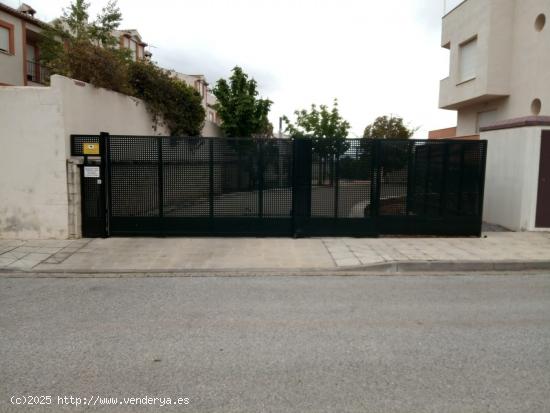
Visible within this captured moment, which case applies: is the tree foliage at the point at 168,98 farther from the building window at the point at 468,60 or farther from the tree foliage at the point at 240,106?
the building window at the point at 468,60

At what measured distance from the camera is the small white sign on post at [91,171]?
9227 millimetres

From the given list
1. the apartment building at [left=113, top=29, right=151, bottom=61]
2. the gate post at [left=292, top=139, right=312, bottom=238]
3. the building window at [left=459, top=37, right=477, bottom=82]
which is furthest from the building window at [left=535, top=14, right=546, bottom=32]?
the apartment building at [left=113, top=29, right=151, bottom=61]

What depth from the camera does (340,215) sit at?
982 cm

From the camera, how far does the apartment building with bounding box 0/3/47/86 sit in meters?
20.7

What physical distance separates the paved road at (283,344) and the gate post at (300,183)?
9.84ft

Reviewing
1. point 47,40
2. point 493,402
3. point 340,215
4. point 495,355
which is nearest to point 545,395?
point 493,402

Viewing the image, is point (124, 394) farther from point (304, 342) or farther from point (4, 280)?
point (4, 280)

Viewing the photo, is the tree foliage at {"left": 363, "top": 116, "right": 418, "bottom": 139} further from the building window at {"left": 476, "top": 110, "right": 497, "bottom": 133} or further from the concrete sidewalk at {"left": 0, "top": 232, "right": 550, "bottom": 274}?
the concrete sidewalk at {"left": 0, "top": 232, "right": 550, "bottom": 274}

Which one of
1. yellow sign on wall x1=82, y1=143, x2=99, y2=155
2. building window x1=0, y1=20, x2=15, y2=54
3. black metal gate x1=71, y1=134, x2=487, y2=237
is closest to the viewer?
yellow sign on wall x1=82, y1=143, x2=99, y2=155

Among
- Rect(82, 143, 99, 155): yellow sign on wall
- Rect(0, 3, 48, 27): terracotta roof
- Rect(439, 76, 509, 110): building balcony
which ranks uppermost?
Rect(0, 3, 48, 27): terracotta roof

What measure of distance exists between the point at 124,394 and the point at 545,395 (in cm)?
316

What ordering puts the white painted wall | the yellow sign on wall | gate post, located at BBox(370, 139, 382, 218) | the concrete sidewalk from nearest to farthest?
the concrete sidewalk → the yellow sign on wall → gate post, located at BBox(370, 139, 382, 218) → the white painted wall

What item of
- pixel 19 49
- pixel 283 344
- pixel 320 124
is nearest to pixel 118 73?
pixel 283 344

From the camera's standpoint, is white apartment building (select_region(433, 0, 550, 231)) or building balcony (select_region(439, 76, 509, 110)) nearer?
white apartment building (select_region(433, 0, 550, 231))
